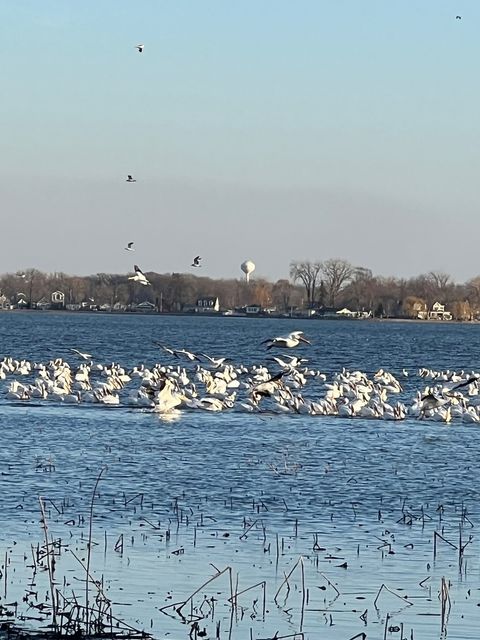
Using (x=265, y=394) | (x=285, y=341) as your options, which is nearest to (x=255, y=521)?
(x=285, y=341)

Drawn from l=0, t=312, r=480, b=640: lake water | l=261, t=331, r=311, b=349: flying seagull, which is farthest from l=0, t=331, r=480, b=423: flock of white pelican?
l=0, t=312, r=480, b=640: lake water

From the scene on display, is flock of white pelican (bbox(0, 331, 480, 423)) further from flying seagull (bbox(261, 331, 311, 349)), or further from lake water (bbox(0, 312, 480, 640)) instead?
lake water (bbox(0, 312, 480, 640))

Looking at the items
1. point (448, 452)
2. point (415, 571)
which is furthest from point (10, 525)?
point (448, 452)

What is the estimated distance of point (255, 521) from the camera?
1670 cm

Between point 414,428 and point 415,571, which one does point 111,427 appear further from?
point 415,571

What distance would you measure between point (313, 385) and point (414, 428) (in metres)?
15.3

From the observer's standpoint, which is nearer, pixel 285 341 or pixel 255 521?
pixel 255 521

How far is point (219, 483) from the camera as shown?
2022 centimetres

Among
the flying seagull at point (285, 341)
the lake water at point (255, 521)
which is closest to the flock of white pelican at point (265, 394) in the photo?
the flying seagull at point (285, 341)

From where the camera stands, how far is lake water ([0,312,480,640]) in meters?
12.4

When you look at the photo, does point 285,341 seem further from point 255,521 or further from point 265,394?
point 255,521

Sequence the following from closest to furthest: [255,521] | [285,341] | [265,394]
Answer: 1. [255,521]
2. [285,341]
3. [265,394]

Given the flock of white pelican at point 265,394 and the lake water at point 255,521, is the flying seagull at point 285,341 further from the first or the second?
the lake water at point 255,521

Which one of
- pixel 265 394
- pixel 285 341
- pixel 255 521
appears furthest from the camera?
pixel 265 394
